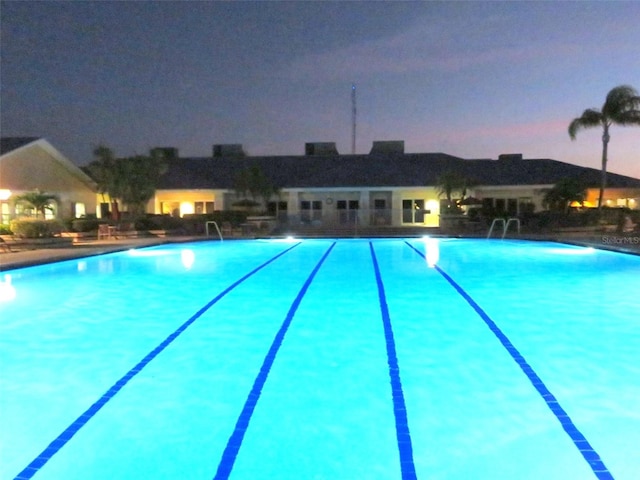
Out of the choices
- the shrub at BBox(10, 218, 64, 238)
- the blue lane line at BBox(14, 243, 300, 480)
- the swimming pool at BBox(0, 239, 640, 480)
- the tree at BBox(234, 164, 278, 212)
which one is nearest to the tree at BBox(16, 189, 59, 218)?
the shrub at BBox(10, 218, 64, 238)

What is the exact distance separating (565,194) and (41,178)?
24.5 m

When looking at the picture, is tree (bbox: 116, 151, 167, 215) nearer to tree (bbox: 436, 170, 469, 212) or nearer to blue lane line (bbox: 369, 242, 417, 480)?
tree (bbox: 436, 170, 469, 212)

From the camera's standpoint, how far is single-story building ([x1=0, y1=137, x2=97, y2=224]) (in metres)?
24.1

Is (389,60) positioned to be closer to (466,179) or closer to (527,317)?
(466,179)

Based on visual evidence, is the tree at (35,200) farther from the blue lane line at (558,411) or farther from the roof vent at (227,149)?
the blue lane line at (558,411)

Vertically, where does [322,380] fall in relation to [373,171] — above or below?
below

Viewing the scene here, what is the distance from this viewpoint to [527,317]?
27.9 ft

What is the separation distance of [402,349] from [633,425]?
279 cm

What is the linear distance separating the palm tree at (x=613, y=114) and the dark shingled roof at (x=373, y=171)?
13.2 ft

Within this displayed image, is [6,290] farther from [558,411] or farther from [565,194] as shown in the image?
Result: [565,194]

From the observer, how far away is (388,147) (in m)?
39.1

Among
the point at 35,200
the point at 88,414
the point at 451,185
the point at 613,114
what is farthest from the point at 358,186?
the point at 88,414

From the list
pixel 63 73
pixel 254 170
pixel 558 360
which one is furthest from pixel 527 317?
pixel 254 170

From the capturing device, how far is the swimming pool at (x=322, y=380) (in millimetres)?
3852
